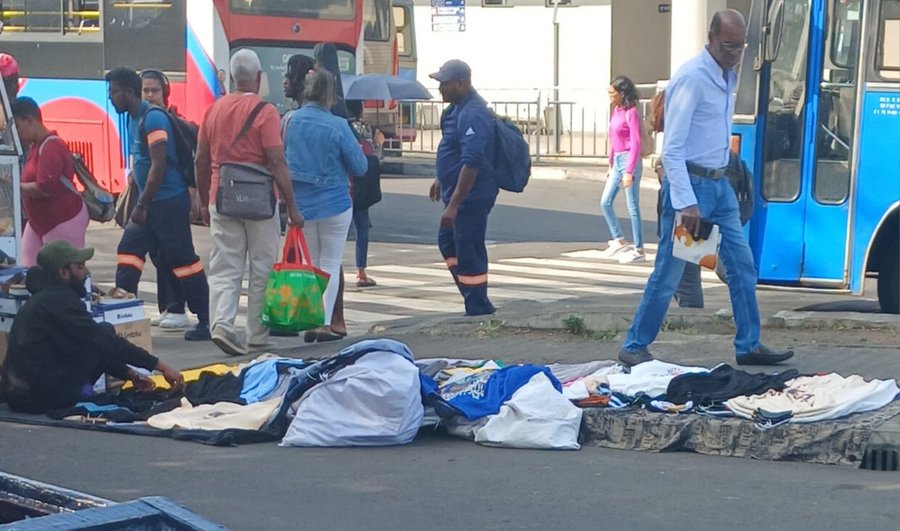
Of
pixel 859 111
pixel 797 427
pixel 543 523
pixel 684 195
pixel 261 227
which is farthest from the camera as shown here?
pixel 859 111

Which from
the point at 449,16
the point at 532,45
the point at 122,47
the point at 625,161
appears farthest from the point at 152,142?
the point at 532,45

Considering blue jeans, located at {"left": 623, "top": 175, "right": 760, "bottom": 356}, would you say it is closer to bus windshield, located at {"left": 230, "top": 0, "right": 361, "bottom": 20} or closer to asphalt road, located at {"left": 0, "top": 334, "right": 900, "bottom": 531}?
asphalt road, located at {"left": 0, "top": 334, "right": 900, "bottom": 531}

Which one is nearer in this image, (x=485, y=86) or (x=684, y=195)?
(x=684, y=195)

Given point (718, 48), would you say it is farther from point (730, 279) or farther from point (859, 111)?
point (859, 111)

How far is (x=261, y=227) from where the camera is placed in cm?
977

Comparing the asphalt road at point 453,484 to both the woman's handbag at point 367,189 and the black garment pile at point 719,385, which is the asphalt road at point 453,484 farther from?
the woman's handbag at point 367,189

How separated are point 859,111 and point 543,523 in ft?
19.8

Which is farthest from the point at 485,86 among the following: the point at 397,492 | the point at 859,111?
the point at 397,492

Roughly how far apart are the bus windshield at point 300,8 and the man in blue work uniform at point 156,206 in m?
8.61

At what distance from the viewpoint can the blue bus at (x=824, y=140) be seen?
1070 cm

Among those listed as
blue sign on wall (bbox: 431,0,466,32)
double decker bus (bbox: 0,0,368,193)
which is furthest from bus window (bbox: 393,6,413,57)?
double decker bus (bbox: 0,0,368,193)

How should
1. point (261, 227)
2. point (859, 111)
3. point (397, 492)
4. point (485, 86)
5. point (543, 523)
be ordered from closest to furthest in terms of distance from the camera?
point (543, 523), point (397, 492), point (261, 227), point (859, 111), point (485, 86)

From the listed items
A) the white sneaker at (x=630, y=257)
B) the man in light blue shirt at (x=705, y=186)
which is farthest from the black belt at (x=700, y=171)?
the white sneaker at (x=630, y=257)

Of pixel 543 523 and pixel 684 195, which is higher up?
pixel 684 195
